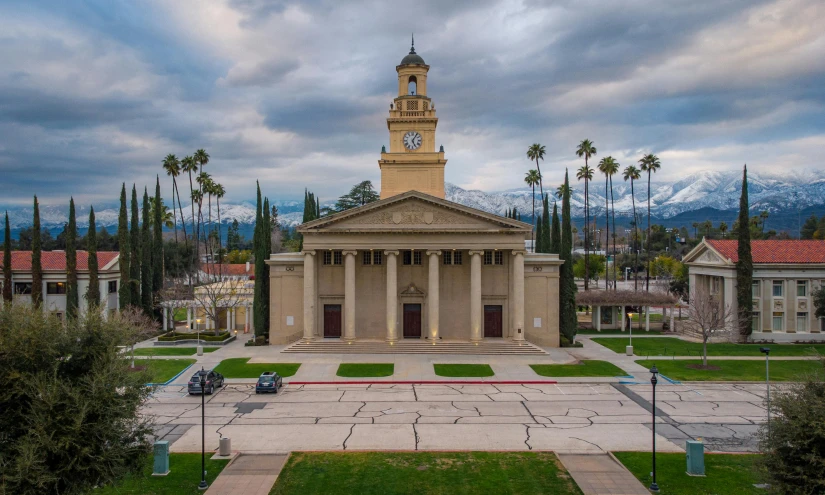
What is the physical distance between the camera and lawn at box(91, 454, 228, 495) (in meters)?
18.5

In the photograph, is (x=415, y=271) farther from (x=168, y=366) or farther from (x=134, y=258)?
(x=134, y=258)

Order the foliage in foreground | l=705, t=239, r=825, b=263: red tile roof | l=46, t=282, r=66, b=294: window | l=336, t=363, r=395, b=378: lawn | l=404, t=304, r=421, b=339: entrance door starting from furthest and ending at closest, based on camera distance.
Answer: l=46, t=282, r=66, b=294: window, l=705, t=239, r=825, b=263: red tile roof, l=404, t=304, r=421, b=339: entrance door, l=336, t=363, r=395, b=378: lawn, the foliage in foreground

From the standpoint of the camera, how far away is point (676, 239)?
5266 inches

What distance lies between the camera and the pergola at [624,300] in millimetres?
56250

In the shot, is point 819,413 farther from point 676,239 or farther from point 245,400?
point 676,239

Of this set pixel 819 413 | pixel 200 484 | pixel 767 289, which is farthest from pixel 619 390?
pixel 767 289

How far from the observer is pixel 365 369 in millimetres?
38406

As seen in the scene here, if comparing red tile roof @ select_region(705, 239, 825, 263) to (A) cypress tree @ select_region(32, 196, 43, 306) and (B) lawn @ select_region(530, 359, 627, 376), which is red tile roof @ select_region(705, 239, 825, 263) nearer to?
(B) lawn @ select_region(530, 359, 627, 376)

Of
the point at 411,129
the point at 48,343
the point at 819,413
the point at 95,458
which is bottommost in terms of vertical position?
the point at 95,458

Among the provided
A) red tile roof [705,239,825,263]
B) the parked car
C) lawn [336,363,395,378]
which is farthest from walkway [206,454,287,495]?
red tile roof [705,239,825,263]

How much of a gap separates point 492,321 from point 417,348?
7823mm

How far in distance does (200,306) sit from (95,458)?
1671 inches

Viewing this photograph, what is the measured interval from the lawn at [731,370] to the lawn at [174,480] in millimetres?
29936

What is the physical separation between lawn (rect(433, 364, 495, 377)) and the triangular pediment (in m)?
11.6
